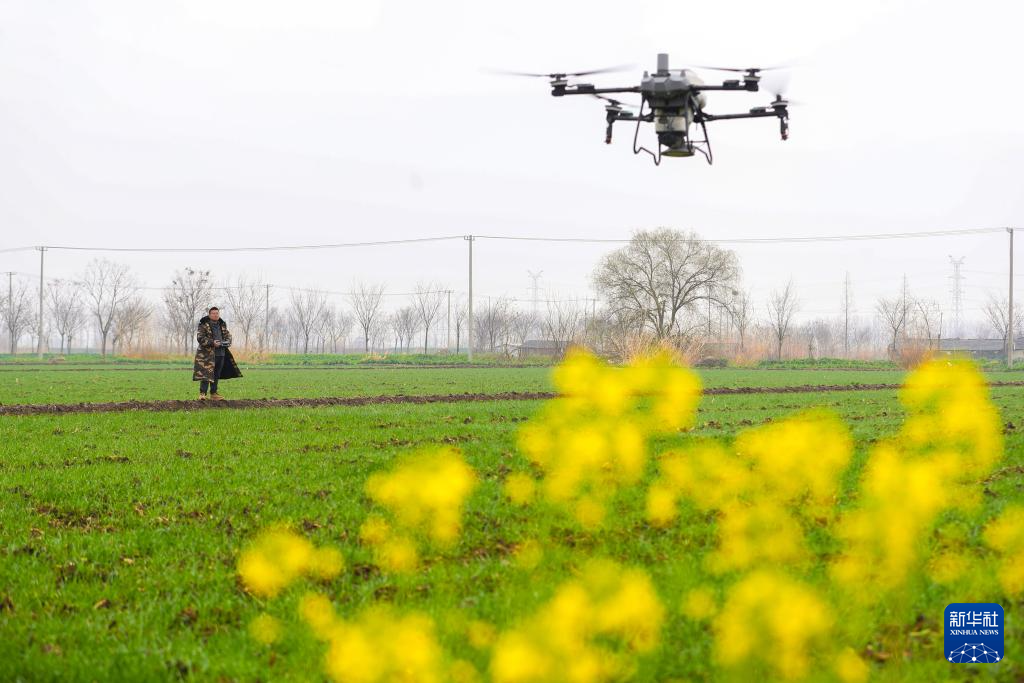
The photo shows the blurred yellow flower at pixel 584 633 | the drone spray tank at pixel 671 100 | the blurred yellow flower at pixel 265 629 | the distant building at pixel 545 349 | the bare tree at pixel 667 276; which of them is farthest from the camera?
the bare tree at pixel 667 276

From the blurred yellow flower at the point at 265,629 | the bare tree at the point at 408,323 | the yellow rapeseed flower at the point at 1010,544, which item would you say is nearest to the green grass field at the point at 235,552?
the blurred yellow flower at the point at 265,629

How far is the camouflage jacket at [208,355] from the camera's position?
57.2ft

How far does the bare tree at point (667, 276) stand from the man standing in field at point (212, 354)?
49033 mm

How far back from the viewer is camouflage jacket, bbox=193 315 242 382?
17422 millimetres

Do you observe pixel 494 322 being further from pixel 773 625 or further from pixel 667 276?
pixel 773 625

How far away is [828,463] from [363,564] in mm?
5537

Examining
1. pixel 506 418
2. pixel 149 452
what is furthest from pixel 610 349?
pixel 149 452

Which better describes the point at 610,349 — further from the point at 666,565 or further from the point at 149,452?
the point at 666,565

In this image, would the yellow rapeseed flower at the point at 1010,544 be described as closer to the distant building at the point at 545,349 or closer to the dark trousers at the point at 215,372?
the dark trousers at the point at 215,372

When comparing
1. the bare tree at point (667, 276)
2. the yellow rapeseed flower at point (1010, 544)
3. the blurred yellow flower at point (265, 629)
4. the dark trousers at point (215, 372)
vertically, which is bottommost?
the blurred yellow flower at point (265, 629)

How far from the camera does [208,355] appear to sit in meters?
17.9

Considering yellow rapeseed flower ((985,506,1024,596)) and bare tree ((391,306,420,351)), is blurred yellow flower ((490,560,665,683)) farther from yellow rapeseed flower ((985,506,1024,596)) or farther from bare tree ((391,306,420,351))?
bare tree ((391,306,420,351))

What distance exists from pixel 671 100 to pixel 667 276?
57967 mm

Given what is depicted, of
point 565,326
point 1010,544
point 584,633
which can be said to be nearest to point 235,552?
point 584,633
